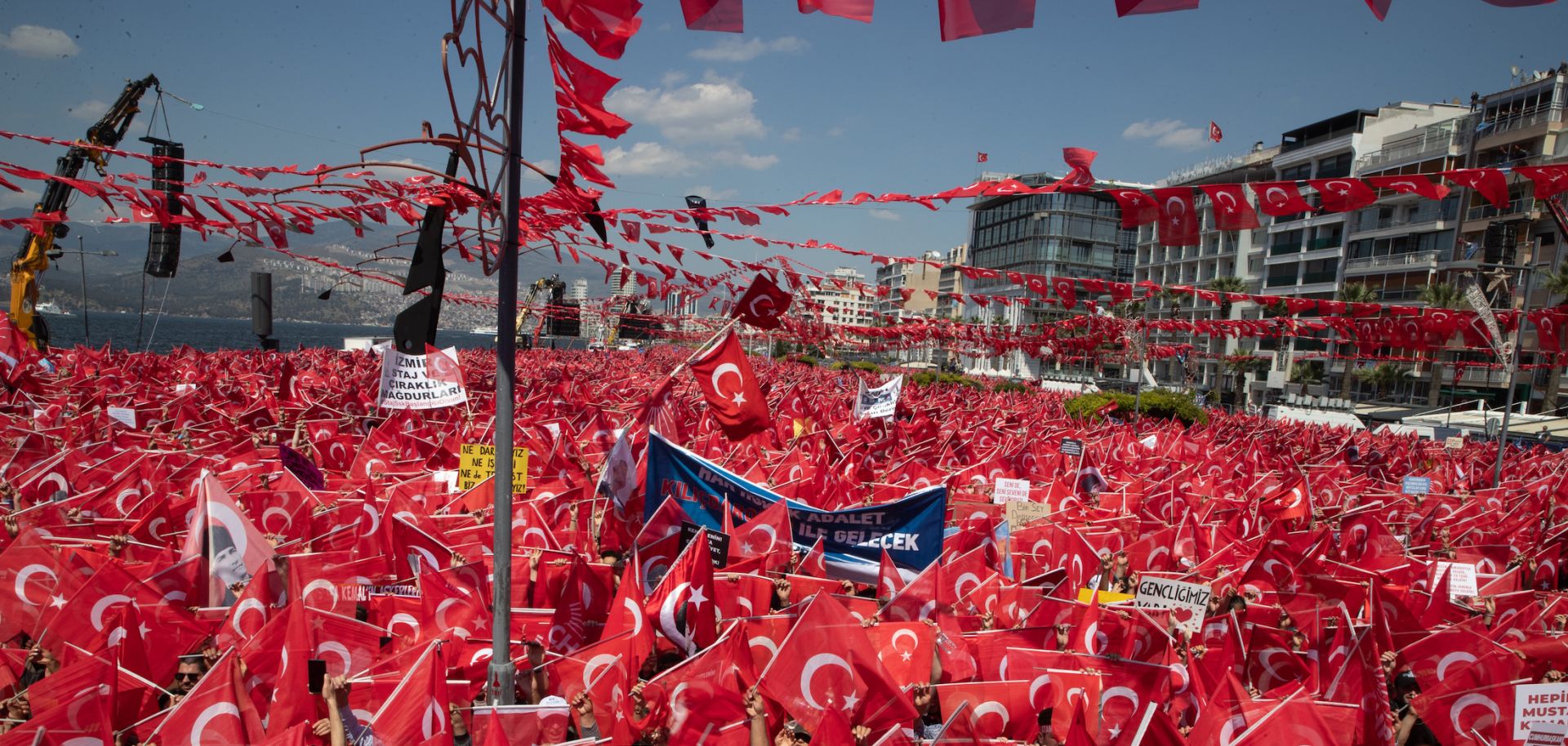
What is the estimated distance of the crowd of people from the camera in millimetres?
4699

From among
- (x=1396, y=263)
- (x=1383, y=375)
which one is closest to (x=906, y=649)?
(x=1383, y=375)

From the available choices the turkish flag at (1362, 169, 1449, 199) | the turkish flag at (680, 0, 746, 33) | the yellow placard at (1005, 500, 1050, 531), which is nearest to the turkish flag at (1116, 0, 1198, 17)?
the turkish flag at (680, 0, 746, 33)

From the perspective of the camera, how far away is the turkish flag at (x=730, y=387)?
854 centimetres

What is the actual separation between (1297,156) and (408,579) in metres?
71.6

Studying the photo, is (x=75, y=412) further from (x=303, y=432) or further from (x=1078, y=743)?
(x=1078, y=743)

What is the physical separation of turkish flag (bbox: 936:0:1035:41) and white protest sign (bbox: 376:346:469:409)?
9.79 m

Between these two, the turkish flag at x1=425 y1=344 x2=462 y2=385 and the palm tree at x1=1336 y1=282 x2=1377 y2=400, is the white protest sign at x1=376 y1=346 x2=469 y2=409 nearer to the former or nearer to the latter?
the turkish flag at x1=425 y1=344 x2=462 y2=385

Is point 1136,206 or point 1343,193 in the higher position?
point 1343,193

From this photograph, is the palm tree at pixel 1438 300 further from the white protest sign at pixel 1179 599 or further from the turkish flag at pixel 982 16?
the turkish flag at pixel 982 16

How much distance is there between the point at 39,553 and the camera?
5.87 m

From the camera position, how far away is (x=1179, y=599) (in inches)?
258

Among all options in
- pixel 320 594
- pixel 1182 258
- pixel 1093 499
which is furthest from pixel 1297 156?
pixel 320 594

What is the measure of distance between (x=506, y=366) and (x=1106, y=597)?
19.1 feet

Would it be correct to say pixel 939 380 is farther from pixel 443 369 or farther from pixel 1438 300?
pixel 443 369
